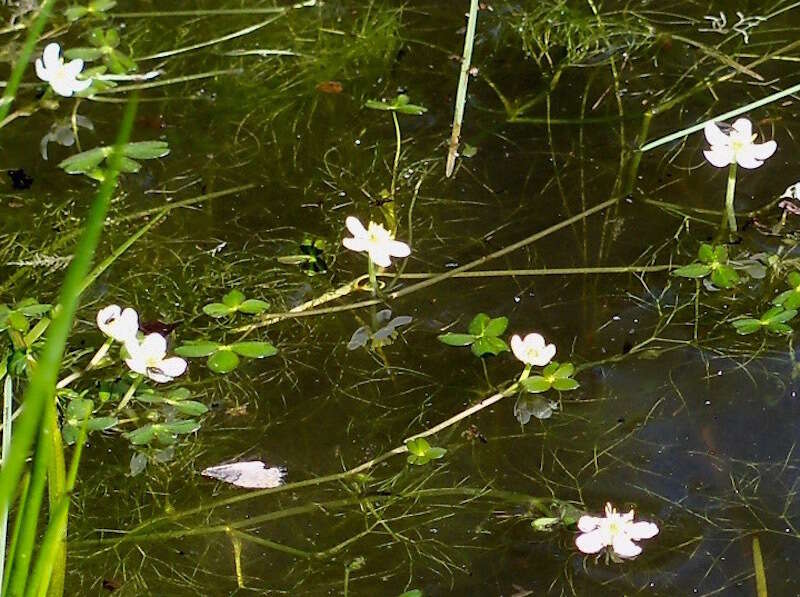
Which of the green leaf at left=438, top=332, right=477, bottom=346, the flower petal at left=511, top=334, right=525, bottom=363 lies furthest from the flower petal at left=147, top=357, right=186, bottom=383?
the flower petal at left=511, top=334, right=525, bottom=363

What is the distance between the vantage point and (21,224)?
2.20 meters

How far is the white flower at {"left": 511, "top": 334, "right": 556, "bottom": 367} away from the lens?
179 cm

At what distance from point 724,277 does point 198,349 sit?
1040mm

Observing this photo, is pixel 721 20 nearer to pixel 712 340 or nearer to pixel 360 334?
pixel 712 340

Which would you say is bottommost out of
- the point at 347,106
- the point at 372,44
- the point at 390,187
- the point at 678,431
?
the point at 678,431

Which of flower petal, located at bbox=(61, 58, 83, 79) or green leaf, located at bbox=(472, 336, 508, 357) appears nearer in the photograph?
green leaf, located at bbox=(472, 336, 508, 357)

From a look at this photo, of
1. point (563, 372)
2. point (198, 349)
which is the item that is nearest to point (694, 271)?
point (563, 372)

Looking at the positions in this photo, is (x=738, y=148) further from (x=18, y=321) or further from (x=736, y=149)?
(x=18, y=321)

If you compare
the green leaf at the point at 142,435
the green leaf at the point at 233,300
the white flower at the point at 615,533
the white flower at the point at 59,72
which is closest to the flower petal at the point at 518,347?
the white flower at the point at 615,533

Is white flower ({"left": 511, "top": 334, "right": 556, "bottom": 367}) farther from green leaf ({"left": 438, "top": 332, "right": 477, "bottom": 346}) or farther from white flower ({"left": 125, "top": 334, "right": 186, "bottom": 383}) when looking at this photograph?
white flower ({"left": 125, "top": 334, "right": 186, "bottom": 383})

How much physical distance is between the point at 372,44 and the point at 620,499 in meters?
1.40

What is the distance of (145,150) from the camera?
2.18 metres

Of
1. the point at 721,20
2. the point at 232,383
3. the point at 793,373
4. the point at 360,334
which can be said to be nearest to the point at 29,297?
the point at 232,383

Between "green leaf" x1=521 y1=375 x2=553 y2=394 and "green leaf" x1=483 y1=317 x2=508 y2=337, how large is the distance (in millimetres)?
115
